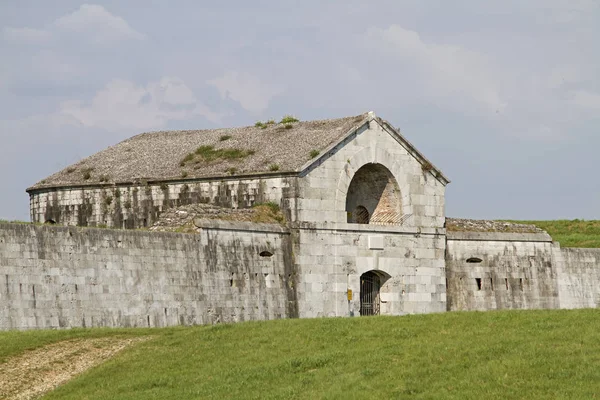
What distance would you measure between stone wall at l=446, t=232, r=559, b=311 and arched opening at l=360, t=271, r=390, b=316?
12.5 ft

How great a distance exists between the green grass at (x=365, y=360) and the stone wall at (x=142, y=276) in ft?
9.53

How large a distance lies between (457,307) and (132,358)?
23.1 meters

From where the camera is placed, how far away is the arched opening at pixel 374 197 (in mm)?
50031

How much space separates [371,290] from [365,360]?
67.1 ft

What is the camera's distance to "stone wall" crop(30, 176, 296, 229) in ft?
153

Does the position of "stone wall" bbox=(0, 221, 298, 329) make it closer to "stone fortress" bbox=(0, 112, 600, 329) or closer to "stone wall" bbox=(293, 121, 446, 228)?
"stone fortress" bbox=(0, 112, 600, 329)

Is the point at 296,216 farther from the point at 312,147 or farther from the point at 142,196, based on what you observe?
the point at 142,196

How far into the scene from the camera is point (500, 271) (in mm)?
52531

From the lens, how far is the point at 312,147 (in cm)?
4756

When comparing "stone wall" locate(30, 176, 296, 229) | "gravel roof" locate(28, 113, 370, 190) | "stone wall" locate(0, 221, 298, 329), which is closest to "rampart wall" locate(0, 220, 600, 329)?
"stone wall" locate(0, 221, 298, 329)

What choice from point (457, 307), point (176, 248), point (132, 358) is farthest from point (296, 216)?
point (132, 358)

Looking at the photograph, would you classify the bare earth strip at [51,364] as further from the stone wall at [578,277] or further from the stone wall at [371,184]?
the stone wall at [578,277]

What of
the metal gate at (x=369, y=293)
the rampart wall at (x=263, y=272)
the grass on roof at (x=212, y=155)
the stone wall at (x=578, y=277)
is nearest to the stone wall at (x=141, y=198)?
the grass on roof at (x=212, y=155)

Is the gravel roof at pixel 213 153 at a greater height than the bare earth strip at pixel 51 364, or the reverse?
the gravel roof at pixel 213 153
